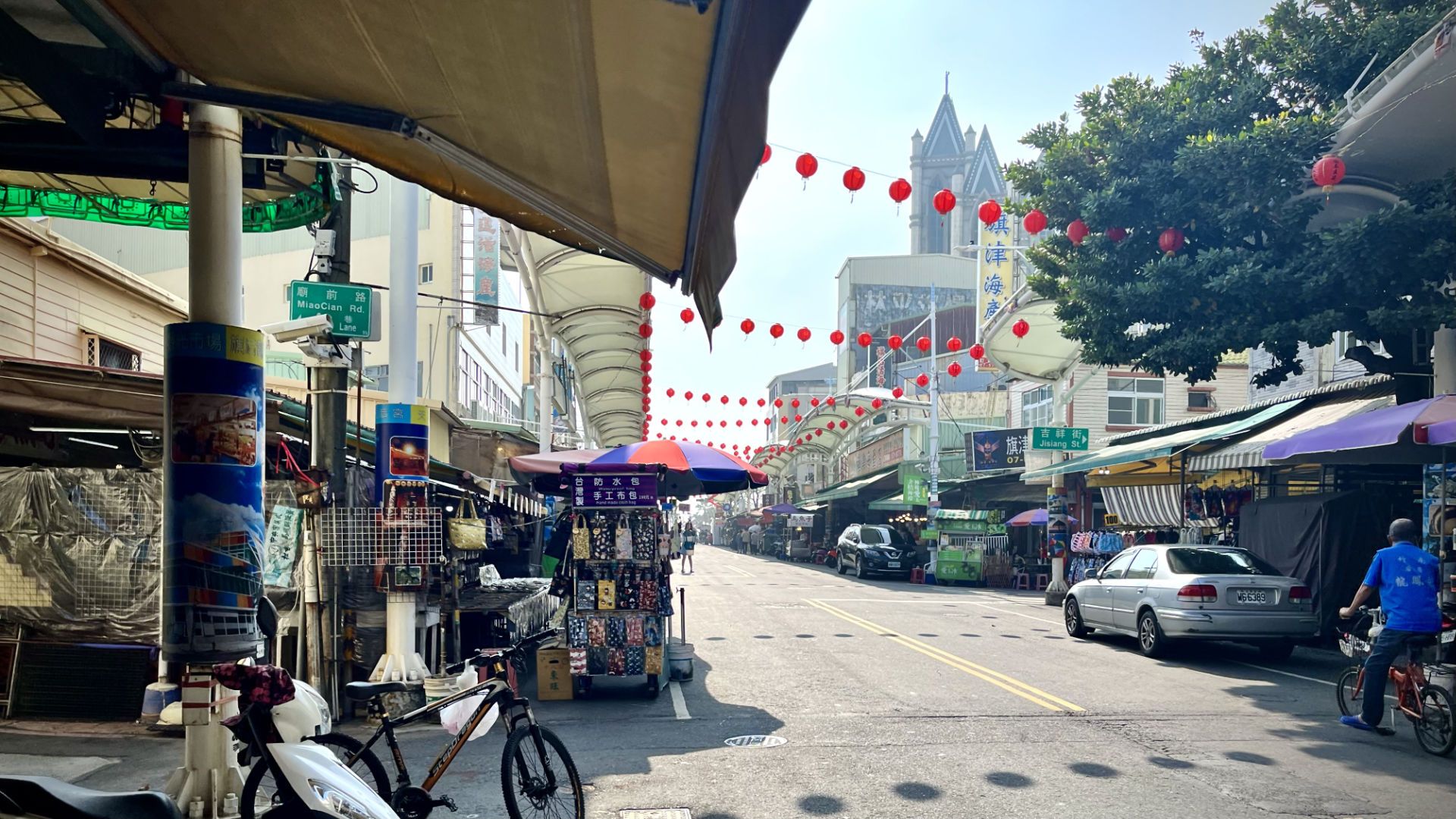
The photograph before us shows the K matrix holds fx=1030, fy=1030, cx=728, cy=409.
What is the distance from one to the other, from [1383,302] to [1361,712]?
7178 mm

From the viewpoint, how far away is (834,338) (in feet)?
77.0

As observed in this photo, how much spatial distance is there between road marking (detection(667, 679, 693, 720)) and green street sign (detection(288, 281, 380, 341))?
4.64 m

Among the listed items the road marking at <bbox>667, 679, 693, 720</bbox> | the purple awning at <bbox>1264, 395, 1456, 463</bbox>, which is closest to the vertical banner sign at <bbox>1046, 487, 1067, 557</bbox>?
the purple awning at <bbox>1264, 395, 1456, 463</bbox>

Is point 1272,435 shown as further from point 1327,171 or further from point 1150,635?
point 1327,171

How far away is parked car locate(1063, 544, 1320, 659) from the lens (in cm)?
1302

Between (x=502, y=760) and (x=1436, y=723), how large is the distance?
7093 millimetres

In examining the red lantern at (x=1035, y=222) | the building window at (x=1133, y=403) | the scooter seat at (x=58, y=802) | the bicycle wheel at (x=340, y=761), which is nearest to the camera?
the scooter seat at (x=58, y=802)

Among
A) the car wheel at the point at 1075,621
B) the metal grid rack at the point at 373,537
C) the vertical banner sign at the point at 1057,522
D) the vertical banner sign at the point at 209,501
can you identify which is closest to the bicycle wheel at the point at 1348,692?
the car wheel at the point at 1075,621

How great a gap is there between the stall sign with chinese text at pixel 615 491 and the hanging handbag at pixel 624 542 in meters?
0.23

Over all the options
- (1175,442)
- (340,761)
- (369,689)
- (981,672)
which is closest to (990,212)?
(981,672)

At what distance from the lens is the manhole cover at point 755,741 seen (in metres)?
8.38

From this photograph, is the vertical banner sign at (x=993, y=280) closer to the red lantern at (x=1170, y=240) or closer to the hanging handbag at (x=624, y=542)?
the red lantern at (x=1170, y=240)

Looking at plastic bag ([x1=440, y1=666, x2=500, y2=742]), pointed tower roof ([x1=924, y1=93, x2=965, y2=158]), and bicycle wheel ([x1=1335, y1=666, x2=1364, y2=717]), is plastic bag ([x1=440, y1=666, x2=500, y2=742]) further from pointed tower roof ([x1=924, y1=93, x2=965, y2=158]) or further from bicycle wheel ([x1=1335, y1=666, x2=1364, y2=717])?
pointed tower roof ([x1=924, y1=93, x2=965, y2=158])

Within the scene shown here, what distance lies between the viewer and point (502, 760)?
5.88 m
